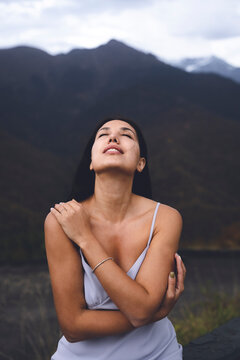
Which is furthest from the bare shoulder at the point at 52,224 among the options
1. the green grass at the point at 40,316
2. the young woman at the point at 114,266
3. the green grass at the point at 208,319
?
the green grass at the point at 208,319

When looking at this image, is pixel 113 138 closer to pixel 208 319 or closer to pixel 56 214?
pixel 56 214

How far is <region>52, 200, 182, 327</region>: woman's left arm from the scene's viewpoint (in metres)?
1.67

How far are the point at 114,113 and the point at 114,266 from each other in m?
6.61

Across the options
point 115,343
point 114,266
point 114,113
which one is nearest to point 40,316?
point 115,343

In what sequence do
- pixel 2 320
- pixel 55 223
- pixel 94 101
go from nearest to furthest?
pixel 55 223
pixel 2 320
pixel 94 101

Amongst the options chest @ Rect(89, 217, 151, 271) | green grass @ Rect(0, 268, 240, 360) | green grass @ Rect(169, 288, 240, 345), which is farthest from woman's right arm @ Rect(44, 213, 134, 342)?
green grass @ Rect(169, 288, 240, 345)

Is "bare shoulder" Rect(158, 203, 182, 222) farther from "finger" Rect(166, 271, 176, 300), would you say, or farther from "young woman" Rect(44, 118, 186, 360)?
"finger" Rect(166, 271, 176, 300)

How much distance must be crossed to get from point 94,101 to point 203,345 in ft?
53.8

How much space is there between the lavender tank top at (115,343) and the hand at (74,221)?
0.37ft

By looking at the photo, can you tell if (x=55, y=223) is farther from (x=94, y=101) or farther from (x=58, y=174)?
(x=94, y=101)

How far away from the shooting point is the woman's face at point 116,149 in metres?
1.86

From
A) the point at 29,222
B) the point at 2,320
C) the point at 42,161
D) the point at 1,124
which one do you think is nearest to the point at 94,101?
the point at 1,124

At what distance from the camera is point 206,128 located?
50.3ft

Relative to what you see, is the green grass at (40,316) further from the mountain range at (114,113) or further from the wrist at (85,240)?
the wrist at (85,240)
